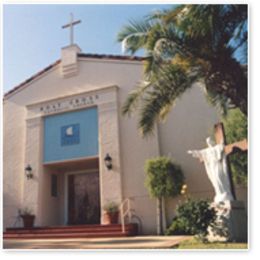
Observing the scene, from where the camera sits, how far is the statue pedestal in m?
A: 5.15

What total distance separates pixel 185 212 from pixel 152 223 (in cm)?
298

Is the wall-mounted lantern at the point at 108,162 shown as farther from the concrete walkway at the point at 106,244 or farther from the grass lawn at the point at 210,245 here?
the grass lawn at the point at 210,245

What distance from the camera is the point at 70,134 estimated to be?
30.8 ft

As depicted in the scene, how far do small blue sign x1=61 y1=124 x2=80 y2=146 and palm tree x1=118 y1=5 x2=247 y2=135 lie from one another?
4.15m

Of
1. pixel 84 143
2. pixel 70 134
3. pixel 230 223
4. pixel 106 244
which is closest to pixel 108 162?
pixel 84 143

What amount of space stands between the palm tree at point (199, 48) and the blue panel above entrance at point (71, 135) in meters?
3.89

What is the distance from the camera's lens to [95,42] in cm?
625

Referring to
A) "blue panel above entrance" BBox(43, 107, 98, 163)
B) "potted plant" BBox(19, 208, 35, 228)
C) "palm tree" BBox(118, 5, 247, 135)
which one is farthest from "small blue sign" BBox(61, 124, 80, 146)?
"palm tree" BBox(118, 5, 247, 135)

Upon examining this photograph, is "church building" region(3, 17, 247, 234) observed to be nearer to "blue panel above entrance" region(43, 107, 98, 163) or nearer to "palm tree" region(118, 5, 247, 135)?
"blue panel above entrance" region(43, 107, 98, 163)

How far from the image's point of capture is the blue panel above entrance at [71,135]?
920 centimetres

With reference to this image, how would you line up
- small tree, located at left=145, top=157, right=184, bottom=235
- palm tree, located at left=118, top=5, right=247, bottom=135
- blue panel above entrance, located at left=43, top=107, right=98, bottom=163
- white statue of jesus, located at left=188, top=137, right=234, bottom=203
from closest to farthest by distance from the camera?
palm tree, located at left=118, top=5, right=247, bottom=135 < white statue of jesus, located at left=188, top=137, right=234, bottom=203 < small tree, located at left=145, top=157, right=184, bottom=235 < blue panel above entrance, located at left=43, top=107, right=98, bottom=163
